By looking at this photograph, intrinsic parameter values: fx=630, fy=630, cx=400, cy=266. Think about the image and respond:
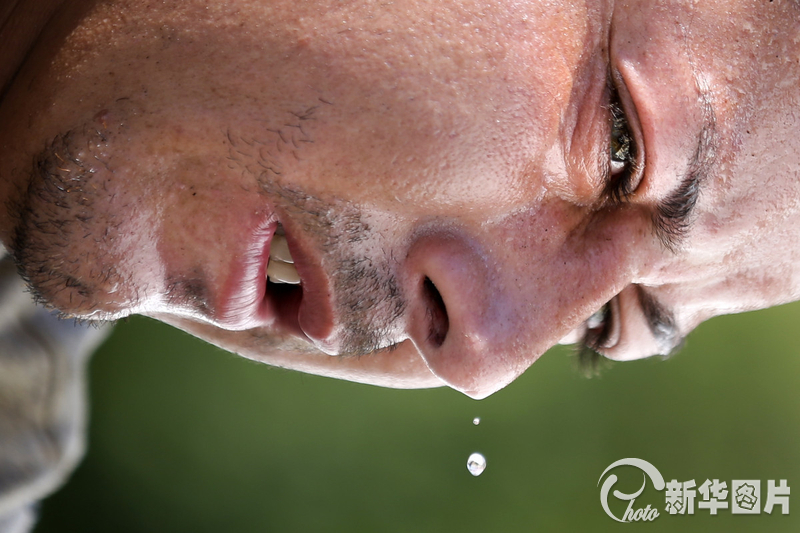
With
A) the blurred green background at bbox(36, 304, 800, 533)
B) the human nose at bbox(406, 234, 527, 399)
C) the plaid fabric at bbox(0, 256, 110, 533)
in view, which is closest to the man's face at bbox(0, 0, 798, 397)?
the human nose at bbox(406, 234, 527, 399)

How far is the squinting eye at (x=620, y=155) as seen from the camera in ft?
2.20

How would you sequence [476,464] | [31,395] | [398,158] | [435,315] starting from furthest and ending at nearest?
[476,464], [31,395], [435,315], [398,158]

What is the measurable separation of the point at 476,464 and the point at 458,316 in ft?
5.22

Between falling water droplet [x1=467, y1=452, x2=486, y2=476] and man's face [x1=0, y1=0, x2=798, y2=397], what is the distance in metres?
1.51

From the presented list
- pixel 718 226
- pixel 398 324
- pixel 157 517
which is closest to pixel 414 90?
pixel 398 324

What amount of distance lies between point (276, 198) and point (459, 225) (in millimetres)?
191

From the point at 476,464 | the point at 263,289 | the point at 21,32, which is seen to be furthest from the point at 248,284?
the point at 476,464

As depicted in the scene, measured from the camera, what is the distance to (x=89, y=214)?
2.02 ft

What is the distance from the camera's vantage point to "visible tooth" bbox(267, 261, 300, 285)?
75 centimetres

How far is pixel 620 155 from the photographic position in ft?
2.35

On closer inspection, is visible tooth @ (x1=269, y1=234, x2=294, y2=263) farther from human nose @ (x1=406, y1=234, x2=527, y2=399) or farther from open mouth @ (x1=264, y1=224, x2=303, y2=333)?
human nose @ (x1=406, y1=234, x2=527, y2=399)

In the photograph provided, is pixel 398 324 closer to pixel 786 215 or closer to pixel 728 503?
pixel 786 215

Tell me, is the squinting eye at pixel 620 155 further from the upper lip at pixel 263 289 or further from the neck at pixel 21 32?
the neck at pixel 21 32

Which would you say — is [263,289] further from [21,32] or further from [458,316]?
[21,32]
